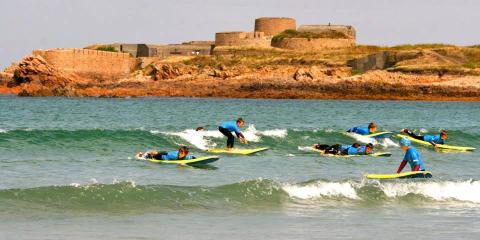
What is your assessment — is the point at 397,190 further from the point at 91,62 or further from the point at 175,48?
the point at 175,48

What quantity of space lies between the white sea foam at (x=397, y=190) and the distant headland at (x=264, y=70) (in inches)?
2477

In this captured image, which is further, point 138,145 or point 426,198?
point 138,145

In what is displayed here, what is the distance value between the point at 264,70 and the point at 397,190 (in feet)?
244

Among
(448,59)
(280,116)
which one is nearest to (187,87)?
(448,59)

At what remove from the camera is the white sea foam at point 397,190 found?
18.0 metres

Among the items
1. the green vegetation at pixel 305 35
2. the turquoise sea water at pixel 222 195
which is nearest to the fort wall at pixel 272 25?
the green vegetation at pixel 305 35

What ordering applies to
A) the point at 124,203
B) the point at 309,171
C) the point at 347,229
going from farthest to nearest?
the point at 309,171
the point at 124,203
the point at 347,229

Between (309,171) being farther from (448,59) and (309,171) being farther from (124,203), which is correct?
(448,59)

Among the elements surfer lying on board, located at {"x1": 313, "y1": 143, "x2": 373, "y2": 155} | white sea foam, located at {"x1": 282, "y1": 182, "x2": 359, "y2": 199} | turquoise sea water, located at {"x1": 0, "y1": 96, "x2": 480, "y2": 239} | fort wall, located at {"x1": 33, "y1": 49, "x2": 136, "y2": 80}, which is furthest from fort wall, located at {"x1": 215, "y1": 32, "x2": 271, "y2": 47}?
white sea foam, located at {"x1": 282, "y1": 182, "x2": 359, "y2": 199}

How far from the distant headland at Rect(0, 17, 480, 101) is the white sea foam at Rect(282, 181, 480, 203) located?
206 feet

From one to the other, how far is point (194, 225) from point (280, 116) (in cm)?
3506

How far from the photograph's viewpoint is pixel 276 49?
340 feet

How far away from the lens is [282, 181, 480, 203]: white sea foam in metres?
18.0

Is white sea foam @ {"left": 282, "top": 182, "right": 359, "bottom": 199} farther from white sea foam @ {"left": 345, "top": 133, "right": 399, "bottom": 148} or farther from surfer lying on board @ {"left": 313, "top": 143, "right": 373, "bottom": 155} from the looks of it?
white sea foam @ {"left": 345, "top": 133, "right": 399, "bottom": 148}
